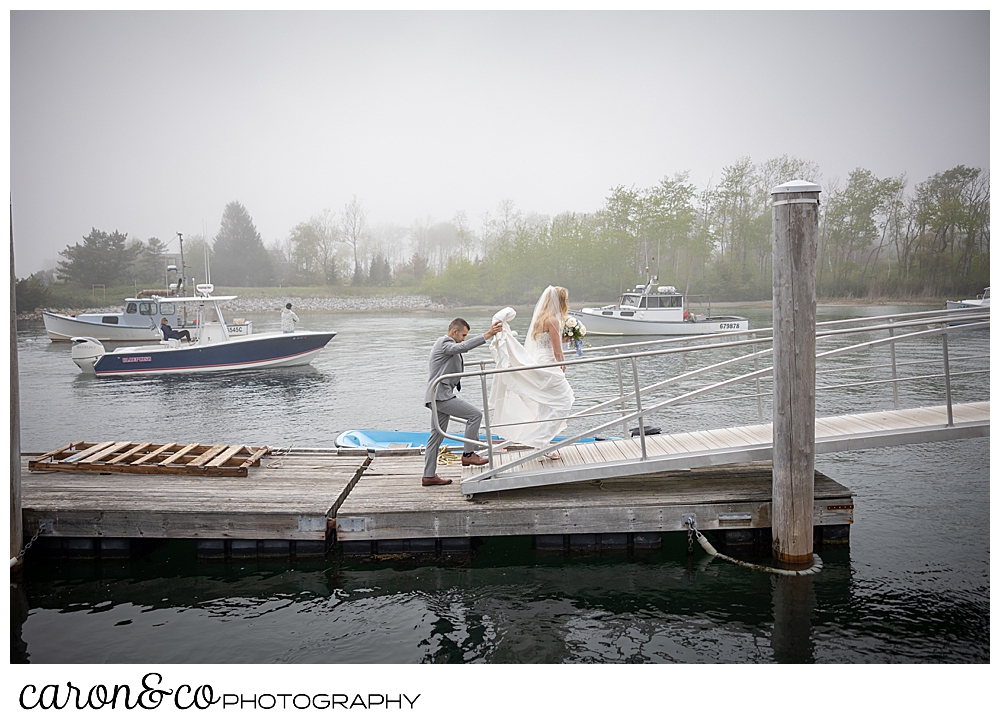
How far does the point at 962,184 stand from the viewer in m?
62.5

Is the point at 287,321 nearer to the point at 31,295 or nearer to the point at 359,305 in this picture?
the point at 31,295

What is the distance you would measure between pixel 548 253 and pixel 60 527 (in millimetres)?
67447

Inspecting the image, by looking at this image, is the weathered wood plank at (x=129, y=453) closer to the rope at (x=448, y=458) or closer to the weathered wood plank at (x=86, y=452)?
the weathered wood plank at (x=86, y=452)

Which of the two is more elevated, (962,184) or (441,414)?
(962,184)

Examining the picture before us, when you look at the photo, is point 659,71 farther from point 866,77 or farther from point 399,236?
point 399,236

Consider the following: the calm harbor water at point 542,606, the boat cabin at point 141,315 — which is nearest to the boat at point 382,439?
the calm harbor water at point 542,606

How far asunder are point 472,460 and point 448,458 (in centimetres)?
132

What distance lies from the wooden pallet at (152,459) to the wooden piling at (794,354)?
5850 mm

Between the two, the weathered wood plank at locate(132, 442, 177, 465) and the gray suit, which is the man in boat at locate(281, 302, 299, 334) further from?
the gray suit

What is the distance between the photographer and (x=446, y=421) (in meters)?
7.71

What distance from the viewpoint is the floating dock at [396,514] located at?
714cm

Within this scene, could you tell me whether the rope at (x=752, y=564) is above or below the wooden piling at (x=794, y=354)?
below

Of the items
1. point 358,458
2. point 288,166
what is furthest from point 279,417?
point 288,166

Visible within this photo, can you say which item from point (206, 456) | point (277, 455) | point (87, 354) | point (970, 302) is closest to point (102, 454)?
point (206, 456)
